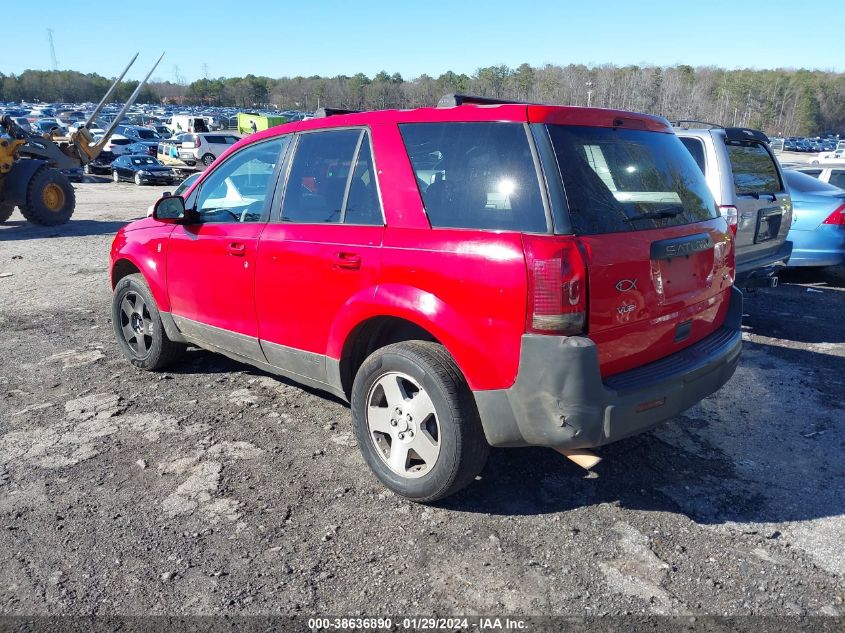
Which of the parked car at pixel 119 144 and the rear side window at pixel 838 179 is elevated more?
the parked car at pixel 119 144

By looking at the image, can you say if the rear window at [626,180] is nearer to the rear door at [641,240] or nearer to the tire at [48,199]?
the rear door at [641,240]

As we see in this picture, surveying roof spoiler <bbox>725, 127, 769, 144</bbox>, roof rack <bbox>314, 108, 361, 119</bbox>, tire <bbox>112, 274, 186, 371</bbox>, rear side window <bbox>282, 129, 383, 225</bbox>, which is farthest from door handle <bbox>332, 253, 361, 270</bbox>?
roof spoiler <bbox>725, 127, 769, 144</bbox>

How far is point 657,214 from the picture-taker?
3.31m

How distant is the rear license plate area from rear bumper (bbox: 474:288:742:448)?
3755 mm

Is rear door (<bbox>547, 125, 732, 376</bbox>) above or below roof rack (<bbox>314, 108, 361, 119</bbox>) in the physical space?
below

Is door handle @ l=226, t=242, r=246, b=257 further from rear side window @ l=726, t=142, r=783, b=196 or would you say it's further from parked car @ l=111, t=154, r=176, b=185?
parked car @ l=111, t=154, r=176, b=185

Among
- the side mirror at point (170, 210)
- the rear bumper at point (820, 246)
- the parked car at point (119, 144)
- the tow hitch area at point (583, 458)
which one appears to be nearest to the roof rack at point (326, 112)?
the side mirror at point (170, 210)

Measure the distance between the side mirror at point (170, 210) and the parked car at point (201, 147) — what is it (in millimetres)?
25270

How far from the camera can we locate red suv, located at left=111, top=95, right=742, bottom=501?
2.90 metres

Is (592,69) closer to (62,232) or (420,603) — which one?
(62,232)

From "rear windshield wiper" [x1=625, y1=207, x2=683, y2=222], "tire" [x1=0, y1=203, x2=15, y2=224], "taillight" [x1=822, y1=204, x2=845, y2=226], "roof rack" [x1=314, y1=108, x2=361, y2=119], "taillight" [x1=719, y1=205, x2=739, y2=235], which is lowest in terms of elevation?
"tire" [x1=0, y1=203, x2=15, y2=224]

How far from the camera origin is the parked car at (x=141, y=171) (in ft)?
85.9

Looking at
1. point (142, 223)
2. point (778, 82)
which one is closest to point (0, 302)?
point (142, 223)

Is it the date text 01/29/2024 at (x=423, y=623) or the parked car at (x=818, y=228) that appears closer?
the date text 01/29/2024 at (x=423, y=623)
